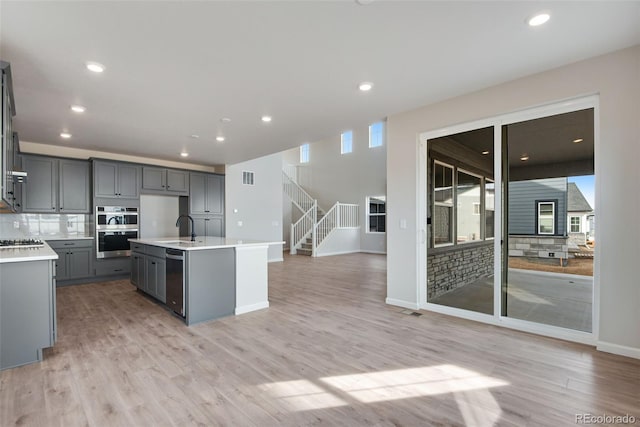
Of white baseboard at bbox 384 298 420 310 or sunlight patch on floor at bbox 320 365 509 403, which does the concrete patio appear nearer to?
white baseboard at bbox 384 298 420 310

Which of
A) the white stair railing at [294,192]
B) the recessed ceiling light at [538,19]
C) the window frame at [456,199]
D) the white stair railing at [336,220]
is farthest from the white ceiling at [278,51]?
the white stair railing at [294,192]

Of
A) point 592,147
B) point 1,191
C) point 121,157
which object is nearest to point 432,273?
point 592,147

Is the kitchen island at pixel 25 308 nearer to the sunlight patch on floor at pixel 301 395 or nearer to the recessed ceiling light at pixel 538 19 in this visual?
the sunlight patch on floor at pixel 301 395

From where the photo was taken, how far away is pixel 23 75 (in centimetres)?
295

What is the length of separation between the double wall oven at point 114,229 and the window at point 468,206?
19.9ft

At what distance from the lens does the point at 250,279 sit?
4.08 metres

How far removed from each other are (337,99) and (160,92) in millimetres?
2002

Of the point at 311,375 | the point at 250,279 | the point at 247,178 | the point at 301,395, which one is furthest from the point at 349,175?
the point at 301,395

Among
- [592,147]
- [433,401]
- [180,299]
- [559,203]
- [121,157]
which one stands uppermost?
[121,157]

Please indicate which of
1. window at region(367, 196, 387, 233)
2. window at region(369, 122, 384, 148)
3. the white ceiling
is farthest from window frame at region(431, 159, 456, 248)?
window at region(369, 122, 384, 148)

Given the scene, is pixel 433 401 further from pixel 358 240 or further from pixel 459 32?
pixel 358 240

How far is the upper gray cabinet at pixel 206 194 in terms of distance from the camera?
7.25 meters

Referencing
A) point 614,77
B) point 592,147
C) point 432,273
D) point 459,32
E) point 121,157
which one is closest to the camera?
point 459,32

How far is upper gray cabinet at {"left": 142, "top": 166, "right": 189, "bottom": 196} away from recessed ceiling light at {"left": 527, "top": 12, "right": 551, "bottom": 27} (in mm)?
6733
